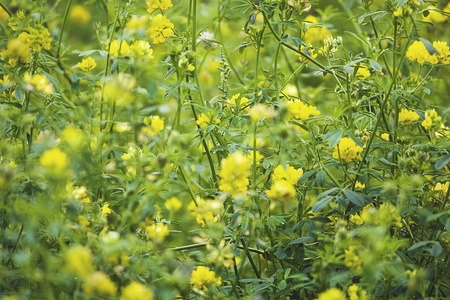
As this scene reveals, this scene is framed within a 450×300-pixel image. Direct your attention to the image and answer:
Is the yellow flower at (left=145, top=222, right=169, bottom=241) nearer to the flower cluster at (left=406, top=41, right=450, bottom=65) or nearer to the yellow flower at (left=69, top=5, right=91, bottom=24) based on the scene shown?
the flower cluster at (left=406, top=41, right=450, bottom=65)

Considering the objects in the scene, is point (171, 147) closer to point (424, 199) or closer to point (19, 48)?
point (19, 48)

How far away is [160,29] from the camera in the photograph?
145cm

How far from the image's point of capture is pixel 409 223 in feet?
4.80

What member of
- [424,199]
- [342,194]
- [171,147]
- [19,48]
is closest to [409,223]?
[424,199]

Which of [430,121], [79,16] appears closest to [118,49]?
[430,121]

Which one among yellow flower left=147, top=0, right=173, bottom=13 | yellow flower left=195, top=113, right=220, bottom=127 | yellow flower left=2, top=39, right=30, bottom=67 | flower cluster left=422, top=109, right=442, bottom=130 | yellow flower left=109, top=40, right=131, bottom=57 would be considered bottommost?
flower cluster left=422, top=109, right=442, bottom=130

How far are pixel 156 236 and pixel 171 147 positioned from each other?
257 millimetres

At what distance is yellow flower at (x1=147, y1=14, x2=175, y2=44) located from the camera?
1441 millimetres

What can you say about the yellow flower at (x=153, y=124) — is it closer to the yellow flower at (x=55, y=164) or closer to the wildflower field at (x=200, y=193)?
the wildflower field at (x=200, y=193)

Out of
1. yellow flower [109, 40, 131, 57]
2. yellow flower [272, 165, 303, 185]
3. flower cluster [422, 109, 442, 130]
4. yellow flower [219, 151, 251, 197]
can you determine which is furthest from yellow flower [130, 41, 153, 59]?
flower cluster [422, 109, 442, 130]

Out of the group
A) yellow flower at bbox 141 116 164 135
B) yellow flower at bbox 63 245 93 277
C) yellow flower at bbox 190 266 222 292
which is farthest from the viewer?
yellow flower at bbox 141 116 164 135

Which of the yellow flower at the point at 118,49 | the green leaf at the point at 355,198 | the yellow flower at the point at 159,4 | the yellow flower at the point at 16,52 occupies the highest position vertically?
the yellow flower at the point at 159,4

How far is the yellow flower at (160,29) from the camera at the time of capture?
144 cm

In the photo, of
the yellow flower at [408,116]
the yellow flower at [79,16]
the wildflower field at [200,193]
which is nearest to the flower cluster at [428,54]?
the wildflower field at [200,193]
